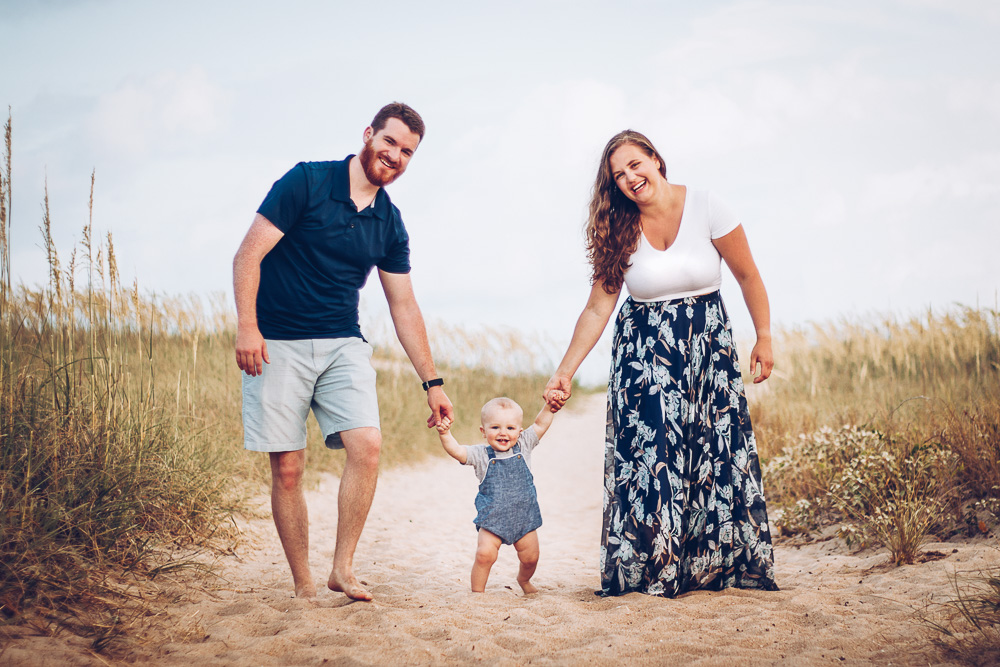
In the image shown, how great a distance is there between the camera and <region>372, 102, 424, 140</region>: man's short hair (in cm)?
363

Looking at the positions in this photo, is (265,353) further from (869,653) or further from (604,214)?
(869,653)

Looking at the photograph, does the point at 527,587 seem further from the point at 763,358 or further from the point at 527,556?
the point at 763,358

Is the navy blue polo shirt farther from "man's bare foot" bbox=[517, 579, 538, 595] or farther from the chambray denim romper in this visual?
"man's bare foot" bbox=[517, 579, 538, 595]

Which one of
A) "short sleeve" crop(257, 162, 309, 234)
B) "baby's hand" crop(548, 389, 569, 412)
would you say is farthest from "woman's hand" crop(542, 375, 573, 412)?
"short sleeve" crop(257, 162, 309, 234)

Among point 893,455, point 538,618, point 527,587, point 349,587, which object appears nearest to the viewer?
point 538,618

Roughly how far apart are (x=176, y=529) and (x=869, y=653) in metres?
3.66

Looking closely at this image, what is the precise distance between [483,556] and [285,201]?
1.95m

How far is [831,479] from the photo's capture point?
5.60m

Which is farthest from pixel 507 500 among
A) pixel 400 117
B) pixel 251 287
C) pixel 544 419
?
pixel 400 117

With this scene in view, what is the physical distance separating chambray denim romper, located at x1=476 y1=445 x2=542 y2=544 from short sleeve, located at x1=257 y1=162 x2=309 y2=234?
1.48 meters

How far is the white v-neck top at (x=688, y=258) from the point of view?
3654 mm

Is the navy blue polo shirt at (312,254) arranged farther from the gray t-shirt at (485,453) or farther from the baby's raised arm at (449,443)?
the gray t-shirt at (485,453)

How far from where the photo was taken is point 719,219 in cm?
368

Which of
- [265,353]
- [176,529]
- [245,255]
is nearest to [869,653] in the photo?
[265,353]
